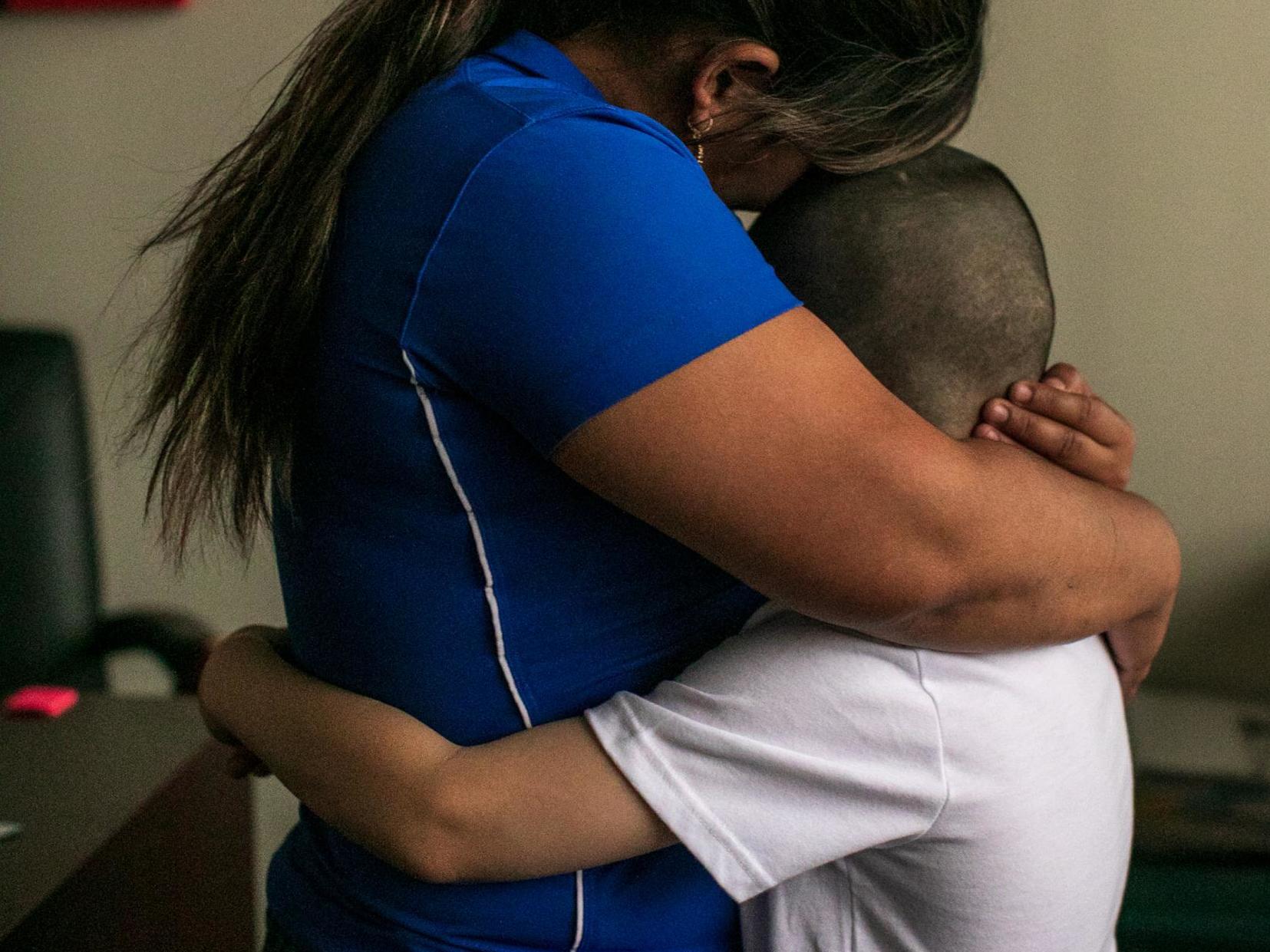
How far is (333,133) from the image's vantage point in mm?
687

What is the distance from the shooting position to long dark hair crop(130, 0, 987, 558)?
0.69m

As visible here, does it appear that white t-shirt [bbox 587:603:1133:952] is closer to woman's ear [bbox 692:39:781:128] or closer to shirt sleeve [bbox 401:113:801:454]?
shirt sleeve [bbox 401:113:801:454]

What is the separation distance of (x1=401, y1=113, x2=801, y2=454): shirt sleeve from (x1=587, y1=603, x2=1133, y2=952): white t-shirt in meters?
0.20

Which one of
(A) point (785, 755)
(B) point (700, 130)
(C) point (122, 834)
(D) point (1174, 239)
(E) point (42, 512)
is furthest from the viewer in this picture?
(E) point (42, 512)

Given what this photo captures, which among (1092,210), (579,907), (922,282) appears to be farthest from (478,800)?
(1092,210)

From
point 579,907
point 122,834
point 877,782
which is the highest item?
point 877,782

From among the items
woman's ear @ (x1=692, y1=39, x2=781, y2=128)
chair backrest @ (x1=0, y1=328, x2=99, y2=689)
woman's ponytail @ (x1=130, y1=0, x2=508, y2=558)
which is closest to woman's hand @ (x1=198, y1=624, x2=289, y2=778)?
woman's ponytail @ (x1=130, y1=0, x2=508, y2=558)

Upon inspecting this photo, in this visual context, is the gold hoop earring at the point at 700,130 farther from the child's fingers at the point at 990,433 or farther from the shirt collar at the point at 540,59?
the child's fingers at the point at 990,433

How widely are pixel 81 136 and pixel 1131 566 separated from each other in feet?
6.81

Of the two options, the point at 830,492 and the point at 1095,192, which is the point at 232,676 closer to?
the point at 830,492

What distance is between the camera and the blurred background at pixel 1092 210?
179cm

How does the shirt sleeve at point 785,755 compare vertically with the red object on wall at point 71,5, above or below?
below

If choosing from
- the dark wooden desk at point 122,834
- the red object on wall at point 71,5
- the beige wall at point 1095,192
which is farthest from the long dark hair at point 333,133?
the red object on wall at point 71,5

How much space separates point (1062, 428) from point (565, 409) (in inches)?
14.9
